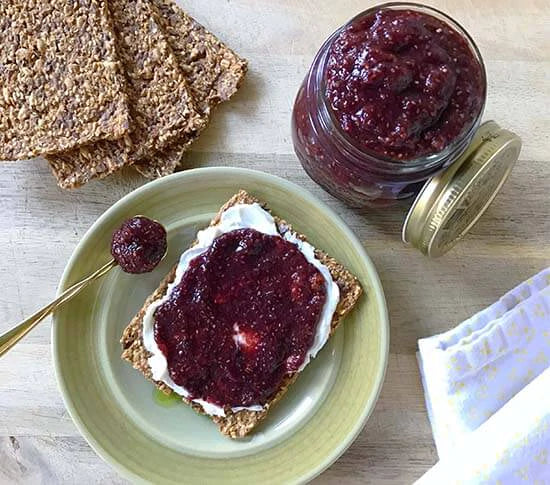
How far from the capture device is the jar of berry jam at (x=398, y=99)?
1.46 m

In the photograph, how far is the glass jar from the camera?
1501mm

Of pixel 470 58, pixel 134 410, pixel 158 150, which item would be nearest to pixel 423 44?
pixel 470 58

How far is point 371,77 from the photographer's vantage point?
1.46 metres

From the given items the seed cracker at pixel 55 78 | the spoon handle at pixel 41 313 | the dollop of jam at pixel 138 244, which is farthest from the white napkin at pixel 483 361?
the seed cracker at pixel 55 78

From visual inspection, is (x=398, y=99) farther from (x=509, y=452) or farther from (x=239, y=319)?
(x=509, y=452)

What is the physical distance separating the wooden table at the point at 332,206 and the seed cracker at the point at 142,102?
74 mm

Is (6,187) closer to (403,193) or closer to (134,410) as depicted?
(134,410)

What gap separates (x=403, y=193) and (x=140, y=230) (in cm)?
55

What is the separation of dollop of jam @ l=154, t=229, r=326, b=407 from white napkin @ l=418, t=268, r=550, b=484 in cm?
30

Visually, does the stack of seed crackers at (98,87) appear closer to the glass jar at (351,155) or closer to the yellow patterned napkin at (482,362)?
the glass jar at (351,155)

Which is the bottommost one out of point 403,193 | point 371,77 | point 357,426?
point 357,426

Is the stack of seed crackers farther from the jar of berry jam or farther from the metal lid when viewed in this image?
the metal lid

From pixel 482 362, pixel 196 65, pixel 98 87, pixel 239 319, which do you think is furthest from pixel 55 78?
pixel 482 362

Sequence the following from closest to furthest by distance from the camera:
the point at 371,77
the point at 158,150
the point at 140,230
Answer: the point at 371,77 → the point at 140,230 → the point at 158,150
